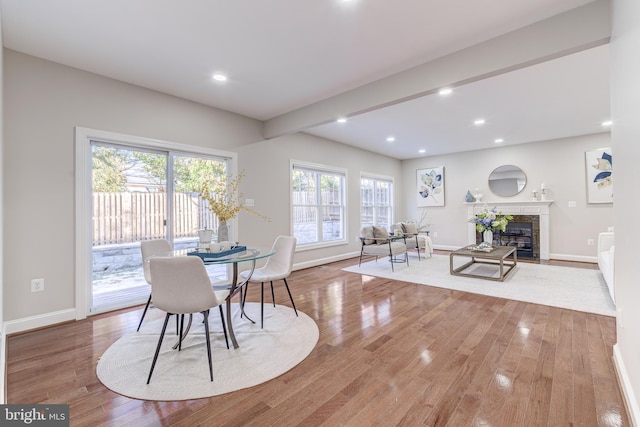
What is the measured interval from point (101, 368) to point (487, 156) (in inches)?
317

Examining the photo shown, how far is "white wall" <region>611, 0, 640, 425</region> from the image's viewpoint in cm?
139

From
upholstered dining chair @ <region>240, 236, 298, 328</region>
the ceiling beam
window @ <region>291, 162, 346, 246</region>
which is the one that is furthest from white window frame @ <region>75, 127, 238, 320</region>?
window @ <region>291, 162, 346, 246</region>

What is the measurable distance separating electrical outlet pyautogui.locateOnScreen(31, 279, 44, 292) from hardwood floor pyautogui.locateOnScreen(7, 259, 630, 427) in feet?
1.32

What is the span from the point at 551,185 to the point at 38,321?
881 cm

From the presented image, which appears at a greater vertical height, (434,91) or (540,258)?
(434,91)

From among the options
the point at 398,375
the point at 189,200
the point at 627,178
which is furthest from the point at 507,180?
the point at 189,200

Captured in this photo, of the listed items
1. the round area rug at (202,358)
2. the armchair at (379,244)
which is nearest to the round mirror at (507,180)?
the armchair at (379,244)

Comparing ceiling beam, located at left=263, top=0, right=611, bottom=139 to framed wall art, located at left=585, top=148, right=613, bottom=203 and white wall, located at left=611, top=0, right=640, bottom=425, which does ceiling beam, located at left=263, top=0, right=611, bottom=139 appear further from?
framed wall art, located at left=585, top=148, right=613, bottom=203

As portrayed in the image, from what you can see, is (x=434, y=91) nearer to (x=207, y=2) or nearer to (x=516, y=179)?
(x=207, y=2)

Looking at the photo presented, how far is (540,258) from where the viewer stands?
611cm

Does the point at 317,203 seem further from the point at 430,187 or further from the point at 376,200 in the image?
the point at 430,187

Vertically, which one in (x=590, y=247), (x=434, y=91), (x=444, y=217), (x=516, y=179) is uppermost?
(x=434, y=91)

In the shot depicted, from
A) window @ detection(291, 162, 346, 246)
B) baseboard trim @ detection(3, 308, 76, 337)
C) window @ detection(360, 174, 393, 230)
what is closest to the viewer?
baseboard trim @ detection(3, 308, 76, 337)

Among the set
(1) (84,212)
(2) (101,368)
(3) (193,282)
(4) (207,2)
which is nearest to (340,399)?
(3) (193,282)
